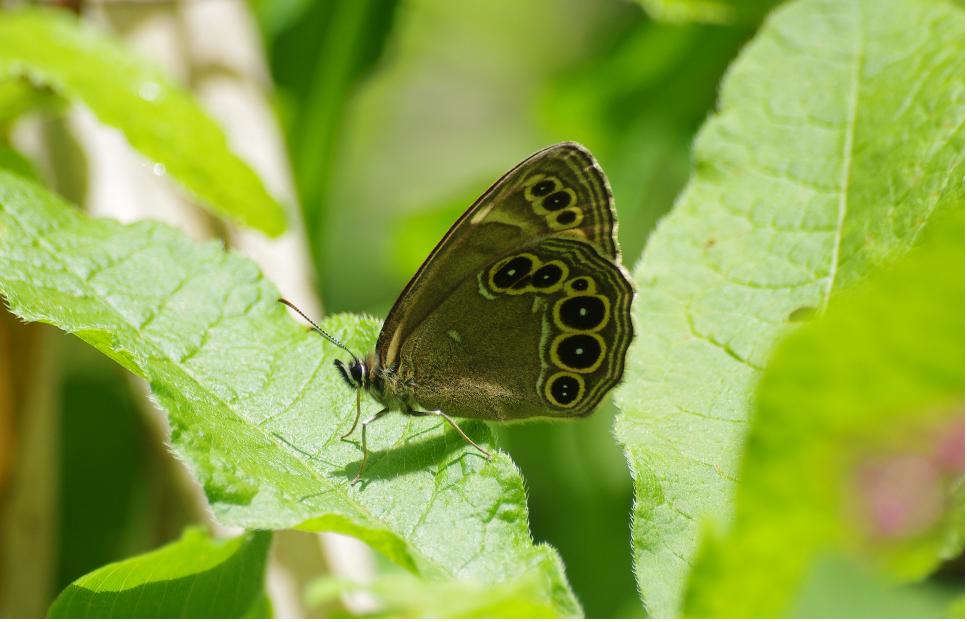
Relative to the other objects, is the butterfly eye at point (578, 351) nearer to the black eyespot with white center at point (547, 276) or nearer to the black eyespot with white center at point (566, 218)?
the black eyespot with white center at point (547, 276)

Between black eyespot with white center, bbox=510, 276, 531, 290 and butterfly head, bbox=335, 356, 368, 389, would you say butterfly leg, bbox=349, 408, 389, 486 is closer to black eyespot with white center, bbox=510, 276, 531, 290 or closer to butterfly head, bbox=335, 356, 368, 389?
butterfly head, bbox=335, 356, 368, 389

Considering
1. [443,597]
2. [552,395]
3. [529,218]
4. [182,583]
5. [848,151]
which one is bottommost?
[552,395]

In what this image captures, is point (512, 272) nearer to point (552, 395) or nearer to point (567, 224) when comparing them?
point (567, 224)

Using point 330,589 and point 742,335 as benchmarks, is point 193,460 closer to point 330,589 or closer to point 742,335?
point 330,589

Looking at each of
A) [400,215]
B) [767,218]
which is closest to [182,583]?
[767,218]

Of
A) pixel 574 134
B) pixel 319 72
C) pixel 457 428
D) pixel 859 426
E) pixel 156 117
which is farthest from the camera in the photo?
pixel 574 134

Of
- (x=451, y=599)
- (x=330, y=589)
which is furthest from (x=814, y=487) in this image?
(x=330, y=589)

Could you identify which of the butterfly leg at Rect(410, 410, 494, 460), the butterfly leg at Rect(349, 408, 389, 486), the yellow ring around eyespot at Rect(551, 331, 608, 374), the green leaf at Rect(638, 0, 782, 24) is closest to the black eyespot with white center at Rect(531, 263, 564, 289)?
the yellow ring around eyespot at Rect(551, 331, 608, 374)
